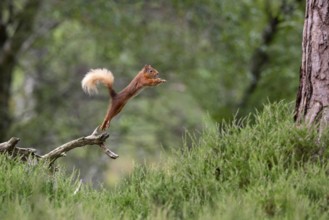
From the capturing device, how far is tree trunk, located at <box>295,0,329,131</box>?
5.79 metres

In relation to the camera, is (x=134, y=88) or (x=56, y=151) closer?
(x=134, y=88)

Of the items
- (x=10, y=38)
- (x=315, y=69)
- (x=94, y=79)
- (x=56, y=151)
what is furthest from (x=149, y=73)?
(x=10, y=38)

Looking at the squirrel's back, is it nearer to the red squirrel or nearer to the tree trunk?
the red squirrel

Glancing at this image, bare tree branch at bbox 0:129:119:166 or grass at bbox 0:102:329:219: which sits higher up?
bare tree branch at bbox 0:129:119:166

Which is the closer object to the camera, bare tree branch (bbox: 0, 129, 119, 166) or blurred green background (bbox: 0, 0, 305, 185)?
bare tree branch (bbox: 0, 129, 119, 166)

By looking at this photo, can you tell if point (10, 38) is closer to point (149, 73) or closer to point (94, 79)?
point (94, 79)

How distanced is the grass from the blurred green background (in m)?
7.27

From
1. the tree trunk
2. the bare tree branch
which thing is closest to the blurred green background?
the tree trunk

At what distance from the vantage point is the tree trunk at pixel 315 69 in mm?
5789

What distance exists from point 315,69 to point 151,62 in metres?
11.2

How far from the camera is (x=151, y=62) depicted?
55.6 feet

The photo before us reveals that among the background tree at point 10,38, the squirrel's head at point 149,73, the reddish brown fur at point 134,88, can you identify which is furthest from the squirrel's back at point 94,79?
the background tree at point 10,38

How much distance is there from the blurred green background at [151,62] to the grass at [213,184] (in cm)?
727

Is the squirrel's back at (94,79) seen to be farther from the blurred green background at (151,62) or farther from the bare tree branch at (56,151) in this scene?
the blurred green background at (151,62)
